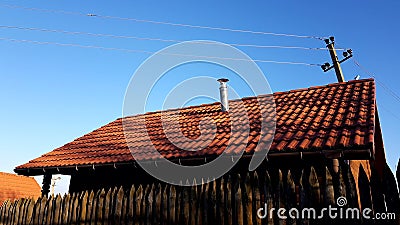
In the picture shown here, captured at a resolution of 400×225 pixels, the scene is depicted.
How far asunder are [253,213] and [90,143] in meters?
6.79

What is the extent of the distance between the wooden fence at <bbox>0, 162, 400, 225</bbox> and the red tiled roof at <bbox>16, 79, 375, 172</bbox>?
836 mm

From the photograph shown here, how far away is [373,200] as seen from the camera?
329cm

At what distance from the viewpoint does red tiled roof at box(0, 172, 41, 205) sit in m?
21.1

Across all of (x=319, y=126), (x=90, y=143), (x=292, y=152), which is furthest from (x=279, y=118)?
(x=90, y=143)

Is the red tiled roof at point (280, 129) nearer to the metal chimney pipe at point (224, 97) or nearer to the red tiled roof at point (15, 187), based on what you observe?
the metal chimney pipe at point (224, 97)

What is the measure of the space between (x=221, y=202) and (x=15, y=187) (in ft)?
76.8

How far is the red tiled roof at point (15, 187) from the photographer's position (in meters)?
21.1

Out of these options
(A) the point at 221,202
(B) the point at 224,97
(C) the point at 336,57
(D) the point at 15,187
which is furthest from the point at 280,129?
(D) the point at 15,187

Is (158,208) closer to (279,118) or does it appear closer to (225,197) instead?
(225,197)

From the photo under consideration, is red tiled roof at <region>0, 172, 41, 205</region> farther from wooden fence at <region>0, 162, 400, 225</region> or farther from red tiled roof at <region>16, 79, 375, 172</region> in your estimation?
wooden fence at <region>0, 162, 400, 225</region>

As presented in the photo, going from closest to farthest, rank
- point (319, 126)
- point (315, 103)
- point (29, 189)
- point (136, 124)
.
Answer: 1. point (319, 126)
2. point (315, 103)
3. point (136, 124)
4. point (29, 189)

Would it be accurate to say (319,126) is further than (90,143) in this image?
No

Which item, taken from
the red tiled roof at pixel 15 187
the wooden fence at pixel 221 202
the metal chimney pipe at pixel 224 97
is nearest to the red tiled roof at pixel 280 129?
the metal chimney pipe at pixel 224 97

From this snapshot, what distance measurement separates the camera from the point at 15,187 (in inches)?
881
